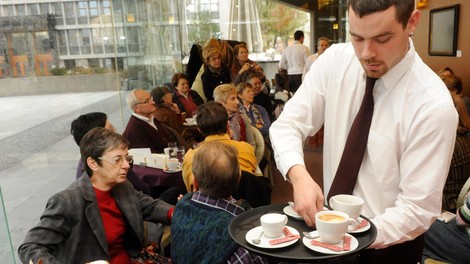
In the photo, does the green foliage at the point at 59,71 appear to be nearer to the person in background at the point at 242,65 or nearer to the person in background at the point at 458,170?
the person in background at the point at 242,65

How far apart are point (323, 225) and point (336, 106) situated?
18.3 inches

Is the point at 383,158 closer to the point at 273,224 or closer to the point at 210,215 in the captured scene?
the point at 273,224

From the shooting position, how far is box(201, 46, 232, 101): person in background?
6172mm

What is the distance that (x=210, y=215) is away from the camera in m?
1.84

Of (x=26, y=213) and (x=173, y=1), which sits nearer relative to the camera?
(x=26, y=213)

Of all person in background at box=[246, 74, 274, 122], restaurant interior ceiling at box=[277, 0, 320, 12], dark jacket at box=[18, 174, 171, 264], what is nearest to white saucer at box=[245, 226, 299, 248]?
dark jacket at box=[18, 174, 171, 264]

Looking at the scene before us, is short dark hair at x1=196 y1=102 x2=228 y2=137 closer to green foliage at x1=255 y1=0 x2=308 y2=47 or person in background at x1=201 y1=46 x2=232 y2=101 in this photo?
person in background at x1=201 y1=46 x2=232 y2=101

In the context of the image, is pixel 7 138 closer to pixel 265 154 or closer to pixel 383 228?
pixel 265 154

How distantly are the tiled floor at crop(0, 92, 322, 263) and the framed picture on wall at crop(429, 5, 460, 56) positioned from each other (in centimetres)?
385

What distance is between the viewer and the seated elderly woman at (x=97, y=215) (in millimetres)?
2016

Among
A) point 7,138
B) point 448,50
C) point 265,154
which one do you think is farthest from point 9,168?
point 448,50

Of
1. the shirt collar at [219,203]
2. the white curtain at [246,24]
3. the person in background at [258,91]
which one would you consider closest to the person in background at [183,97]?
the person in background at [258,91]

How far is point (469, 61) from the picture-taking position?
593 centimetres

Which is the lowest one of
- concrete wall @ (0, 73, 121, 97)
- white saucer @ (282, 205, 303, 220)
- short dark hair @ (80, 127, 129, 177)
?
short dark hair @ (80, 127, 129, 177)
